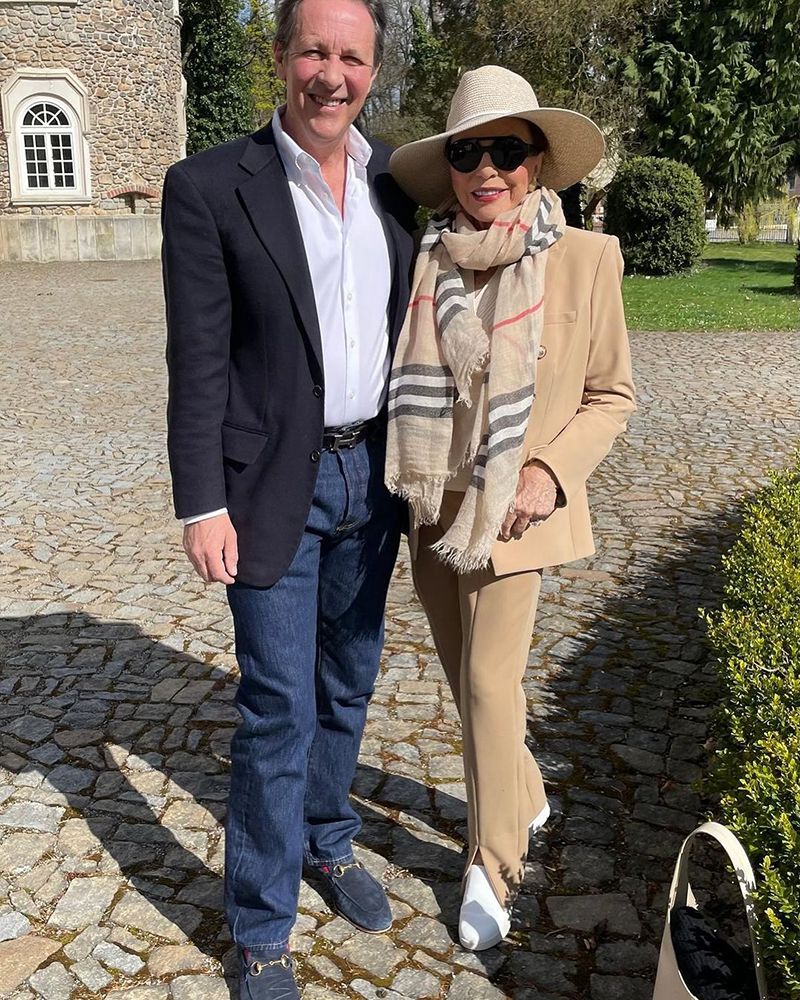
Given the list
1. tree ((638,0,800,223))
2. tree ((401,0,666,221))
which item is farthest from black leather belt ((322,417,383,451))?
tree ((638,0,800,223))

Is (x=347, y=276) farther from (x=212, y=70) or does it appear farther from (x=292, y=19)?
(x=212, y=70)

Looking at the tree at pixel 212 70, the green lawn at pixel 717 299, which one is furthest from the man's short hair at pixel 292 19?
the tree at pixel 212 70

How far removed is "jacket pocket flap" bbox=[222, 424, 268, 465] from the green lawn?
1328cm

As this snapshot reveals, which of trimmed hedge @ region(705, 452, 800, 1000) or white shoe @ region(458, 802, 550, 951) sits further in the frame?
white shoe @ region(458, 802, 550, 951)

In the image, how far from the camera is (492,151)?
247 centimetres

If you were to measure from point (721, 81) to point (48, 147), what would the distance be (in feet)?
58.1

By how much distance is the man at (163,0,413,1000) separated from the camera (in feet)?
7.47

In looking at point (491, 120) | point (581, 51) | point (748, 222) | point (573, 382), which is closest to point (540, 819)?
point (573, 382)

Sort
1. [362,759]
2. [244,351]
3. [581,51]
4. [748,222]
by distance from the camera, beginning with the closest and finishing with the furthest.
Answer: [244,351]
[362,759]
[581,51]
[748,222]

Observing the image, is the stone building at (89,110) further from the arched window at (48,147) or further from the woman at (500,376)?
the woman at (500,376)

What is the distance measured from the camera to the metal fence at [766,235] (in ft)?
139

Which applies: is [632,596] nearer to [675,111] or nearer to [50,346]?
[50,346]

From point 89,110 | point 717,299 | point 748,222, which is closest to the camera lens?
point 717,299

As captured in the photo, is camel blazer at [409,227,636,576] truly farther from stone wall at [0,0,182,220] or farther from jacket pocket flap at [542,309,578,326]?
stone wall at [0,0,182,220]
